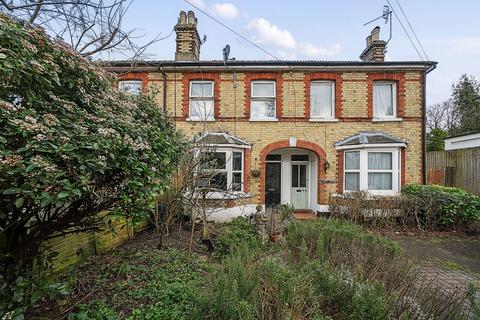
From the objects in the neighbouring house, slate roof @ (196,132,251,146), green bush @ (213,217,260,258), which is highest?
the neighbouring house

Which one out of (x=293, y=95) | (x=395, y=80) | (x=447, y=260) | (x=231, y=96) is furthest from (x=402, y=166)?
(x=231, y=96)

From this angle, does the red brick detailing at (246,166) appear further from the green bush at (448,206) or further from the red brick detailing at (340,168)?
the green bush at (448,206)

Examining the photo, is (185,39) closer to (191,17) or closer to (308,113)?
(191,17)

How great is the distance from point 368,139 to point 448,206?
3.39m

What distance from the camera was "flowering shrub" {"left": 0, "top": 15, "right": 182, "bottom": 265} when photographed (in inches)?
73.0

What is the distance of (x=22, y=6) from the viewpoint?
5.42 m

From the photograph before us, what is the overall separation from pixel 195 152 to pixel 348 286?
197 inches

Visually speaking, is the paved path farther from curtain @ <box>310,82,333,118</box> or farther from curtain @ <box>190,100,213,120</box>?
curtain @ <box>190,100,213,120</box>

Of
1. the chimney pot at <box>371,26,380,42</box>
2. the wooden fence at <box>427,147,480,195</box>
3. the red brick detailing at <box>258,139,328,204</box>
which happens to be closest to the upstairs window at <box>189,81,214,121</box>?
the red brick detailing at <box>258,139,328,204</box>

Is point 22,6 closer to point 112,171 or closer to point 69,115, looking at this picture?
point 69,115

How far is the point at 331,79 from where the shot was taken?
10.7 m

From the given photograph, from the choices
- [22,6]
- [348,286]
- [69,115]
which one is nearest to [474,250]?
[348,286]

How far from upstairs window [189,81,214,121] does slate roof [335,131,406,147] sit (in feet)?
18.0

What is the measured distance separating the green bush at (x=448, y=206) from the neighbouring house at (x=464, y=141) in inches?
261
